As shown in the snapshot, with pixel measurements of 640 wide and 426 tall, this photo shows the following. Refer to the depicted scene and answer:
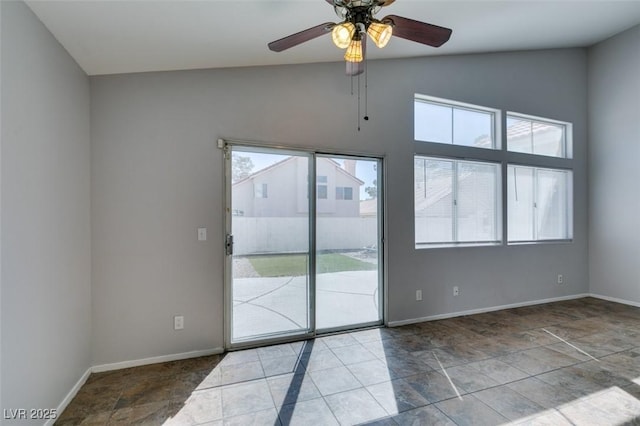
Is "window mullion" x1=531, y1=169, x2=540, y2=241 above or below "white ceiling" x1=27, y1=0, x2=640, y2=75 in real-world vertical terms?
below

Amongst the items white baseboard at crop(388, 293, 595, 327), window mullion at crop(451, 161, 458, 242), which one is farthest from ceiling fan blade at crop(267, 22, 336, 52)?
white baseboard at crop(388, 293, 595, 327)

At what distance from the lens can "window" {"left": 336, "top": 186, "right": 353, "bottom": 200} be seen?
352 cm

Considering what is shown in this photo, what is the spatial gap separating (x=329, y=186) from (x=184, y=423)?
8.15 ft

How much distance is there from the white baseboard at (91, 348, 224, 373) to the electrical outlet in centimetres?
26

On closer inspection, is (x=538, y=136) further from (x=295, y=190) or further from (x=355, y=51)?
(x=355, y=51)

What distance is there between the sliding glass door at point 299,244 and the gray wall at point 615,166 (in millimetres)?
4062

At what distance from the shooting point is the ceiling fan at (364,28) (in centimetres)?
169

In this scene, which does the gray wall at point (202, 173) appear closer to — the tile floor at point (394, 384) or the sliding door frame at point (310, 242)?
the sliding door frame at point (310, 242)

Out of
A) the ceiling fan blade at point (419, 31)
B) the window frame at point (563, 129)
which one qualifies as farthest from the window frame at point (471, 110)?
the ceiling fan blade at point (419, 31)

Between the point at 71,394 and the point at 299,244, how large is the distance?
2.22 metres

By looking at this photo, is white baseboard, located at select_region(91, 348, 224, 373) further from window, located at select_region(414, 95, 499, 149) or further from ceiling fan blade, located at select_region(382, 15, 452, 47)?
window, located at select_region(414, 95, 499, 149)

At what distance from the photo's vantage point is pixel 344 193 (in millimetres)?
3541

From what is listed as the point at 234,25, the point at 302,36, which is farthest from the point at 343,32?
the point at 234,25

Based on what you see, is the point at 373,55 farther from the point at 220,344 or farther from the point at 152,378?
the point at 152,378
